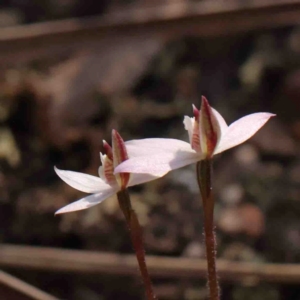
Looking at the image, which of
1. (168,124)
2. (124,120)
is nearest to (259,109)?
(168,124)

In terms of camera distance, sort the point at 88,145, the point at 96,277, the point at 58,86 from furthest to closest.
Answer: the point at 58,86
the point at 88,145
the point at 96,277

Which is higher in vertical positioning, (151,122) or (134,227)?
(151,122)

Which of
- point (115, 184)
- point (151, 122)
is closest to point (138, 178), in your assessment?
point (115, 184)

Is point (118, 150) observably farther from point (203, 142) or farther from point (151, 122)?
point (151, 122)

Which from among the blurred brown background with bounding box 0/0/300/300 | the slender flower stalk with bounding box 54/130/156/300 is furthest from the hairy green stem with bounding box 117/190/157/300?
the blurred brown background with bounding box 0/0/300/300

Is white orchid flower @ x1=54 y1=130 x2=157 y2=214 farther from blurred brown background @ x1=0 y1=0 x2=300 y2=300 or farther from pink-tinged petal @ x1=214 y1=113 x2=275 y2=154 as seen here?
blurred brown background @ x1=0 y1=0 x2=300 y2=300

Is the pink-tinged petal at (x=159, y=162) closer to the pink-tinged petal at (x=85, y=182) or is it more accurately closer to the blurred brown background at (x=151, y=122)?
the pink-tinged petal at (x=85, y=182)

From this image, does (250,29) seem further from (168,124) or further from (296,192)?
(296,192)
